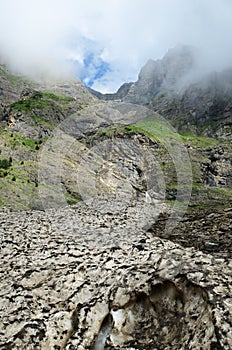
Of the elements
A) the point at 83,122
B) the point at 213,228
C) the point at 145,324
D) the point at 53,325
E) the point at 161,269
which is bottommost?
the point at 53,325

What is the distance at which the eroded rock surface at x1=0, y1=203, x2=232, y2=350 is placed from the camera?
1308cm

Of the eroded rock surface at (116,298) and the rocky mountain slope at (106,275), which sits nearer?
the eroded rock surface at (116,298)

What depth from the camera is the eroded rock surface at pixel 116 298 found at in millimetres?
13078

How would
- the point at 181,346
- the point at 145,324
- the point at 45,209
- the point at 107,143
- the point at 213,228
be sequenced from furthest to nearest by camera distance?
the point at 107,143
the point at 45,209
the point at 213,228
the point at 145,324
the point at 181,346

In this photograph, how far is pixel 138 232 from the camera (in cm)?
2644

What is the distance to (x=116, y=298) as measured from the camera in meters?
15.9

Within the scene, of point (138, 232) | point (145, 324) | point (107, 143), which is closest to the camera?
point (145, 324)

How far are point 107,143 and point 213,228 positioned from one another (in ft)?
239

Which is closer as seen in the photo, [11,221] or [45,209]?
[11,221]

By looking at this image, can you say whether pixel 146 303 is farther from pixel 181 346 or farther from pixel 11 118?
pixel 11 118

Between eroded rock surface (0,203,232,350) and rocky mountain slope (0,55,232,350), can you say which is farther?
rocky mountain slope (0,55,232,350)

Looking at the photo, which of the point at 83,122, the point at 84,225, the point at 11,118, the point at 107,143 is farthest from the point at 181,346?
the point at 83,122

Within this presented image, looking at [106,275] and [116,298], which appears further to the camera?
[106,275]

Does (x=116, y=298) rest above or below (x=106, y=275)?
below
